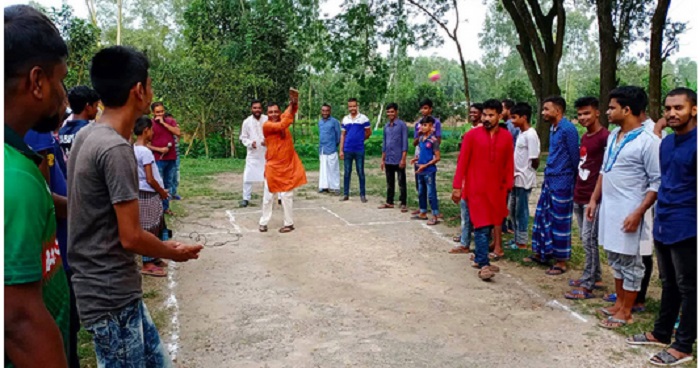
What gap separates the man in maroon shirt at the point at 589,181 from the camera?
482 cm

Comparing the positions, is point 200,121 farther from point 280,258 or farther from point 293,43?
point 280,258

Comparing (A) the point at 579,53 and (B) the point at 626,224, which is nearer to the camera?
(B) the point at 626,224

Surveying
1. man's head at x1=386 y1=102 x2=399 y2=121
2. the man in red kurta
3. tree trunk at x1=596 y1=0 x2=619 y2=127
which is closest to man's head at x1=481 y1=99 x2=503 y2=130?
the man in red kurta

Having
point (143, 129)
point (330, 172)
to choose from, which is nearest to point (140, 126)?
point (143, 129)

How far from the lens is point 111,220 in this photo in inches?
81.4

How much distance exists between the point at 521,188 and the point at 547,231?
2.70 feet

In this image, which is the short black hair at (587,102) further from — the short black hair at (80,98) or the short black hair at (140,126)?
the short black hair at (140,126)

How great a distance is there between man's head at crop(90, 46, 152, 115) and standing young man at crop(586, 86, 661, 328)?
3409 millimetres

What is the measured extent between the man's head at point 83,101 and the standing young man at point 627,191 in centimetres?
384

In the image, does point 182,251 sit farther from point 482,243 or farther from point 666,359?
point 482,243

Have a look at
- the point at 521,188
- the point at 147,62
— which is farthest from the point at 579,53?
the point at 147,62

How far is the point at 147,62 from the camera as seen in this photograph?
221 centimetres

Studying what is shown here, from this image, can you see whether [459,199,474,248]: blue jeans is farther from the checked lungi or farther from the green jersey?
the green jersey

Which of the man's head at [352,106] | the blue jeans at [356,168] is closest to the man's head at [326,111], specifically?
the man's head at [352,106]
